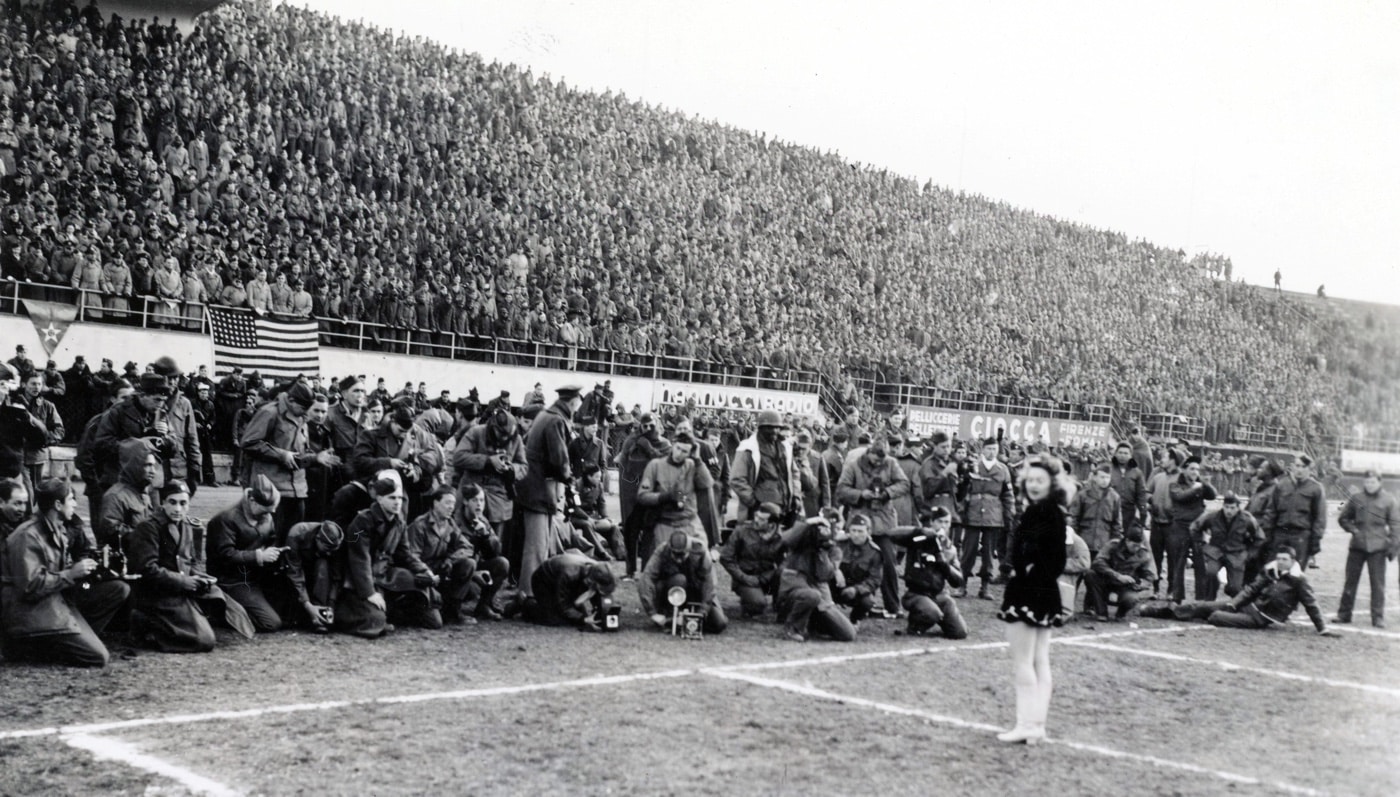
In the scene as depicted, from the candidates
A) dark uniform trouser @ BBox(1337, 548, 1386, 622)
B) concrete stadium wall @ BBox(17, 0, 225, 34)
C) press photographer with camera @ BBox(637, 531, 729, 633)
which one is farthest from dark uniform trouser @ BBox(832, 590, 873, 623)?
concrete stadium wall @ BBox(17, 0, 225, 34)

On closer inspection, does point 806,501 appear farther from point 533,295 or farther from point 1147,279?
point 1147,279

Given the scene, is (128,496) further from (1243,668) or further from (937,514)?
(1243,668)

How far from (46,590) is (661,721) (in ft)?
12.7

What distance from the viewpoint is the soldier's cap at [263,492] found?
30.7 feet

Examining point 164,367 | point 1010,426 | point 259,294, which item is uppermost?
point 259,294

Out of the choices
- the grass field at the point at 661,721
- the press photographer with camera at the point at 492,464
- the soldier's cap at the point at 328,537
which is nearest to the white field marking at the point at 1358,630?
the grass field at the point at 661,721

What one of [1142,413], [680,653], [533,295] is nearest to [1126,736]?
[680,653]

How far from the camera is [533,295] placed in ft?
84.7

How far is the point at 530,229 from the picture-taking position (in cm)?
2602

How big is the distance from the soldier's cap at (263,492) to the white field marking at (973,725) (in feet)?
11.1

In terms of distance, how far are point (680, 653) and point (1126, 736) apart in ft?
10.8

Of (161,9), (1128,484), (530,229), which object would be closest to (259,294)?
(161,9)

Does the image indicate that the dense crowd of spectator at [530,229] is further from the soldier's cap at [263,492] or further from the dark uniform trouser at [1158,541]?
the soldier's cap at [263,492]

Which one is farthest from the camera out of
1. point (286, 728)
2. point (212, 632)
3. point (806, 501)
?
point (806, 501)
